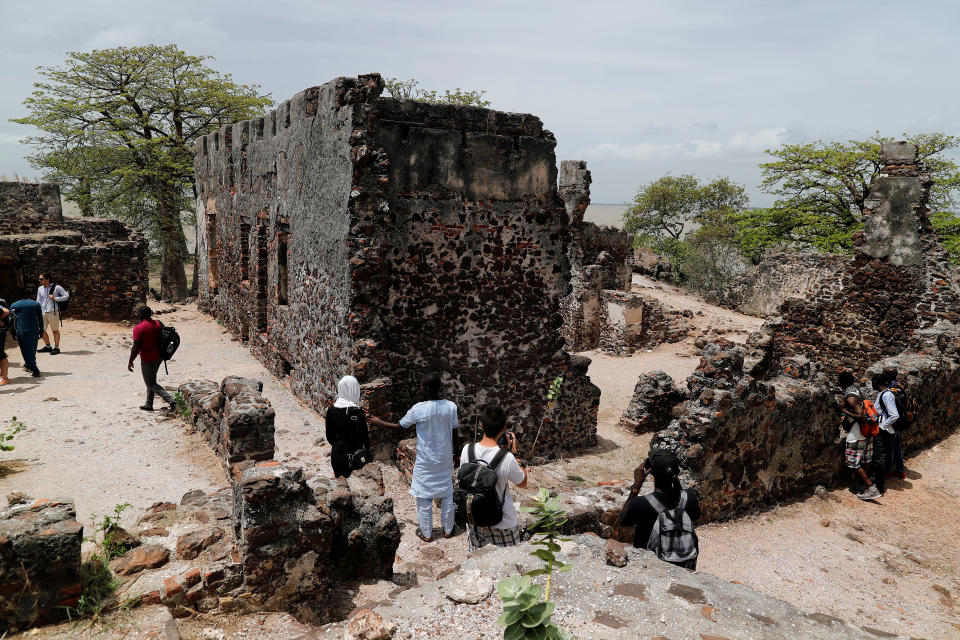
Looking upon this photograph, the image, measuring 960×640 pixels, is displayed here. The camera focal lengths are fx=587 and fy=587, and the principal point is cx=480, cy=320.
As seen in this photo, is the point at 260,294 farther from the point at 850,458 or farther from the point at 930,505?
the point at 930,505

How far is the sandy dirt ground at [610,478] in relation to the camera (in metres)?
5.96

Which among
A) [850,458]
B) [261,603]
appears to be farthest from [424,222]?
[850,458]

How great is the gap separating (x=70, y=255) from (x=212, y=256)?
3.68 metres

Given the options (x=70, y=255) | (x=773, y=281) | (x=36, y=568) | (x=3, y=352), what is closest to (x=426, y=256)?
(x=36, y=568)

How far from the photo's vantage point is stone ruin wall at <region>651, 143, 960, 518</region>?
703cm

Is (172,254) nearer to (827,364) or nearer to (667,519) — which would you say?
(827,364)

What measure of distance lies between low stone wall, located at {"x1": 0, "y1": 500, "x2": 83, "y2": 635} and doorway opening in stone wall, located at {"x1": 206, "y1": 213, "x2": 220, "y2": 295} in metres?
14.9

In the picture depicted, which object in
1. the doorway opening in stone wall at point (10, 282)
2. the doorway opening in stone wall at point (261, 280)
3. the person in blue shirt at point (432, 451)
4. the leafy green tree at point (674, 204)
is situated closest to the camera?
the person in blue shirt at point (432, 451)

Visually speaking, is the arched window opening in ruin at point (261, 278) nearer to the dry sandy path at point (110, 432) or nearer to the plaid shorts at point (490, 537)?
the dry sandy path at point (110, 432)

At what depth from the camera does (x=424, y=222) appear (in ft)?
28.6

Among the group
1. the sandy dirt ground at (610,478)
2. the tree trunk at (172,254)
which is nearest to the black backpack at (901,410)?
the sandy dirt ground at (610,478)

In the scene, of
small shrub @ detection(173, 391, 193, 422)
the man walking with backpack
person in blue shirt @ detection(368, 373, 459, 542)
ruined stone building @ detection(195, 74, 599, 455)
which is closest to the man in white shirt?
the man walking with backpack

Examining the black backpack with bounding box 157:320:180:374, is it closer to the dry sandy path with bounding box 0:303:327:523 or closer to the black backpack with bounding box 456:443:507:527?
the dry sandy path with bounding box 0:303:327:523

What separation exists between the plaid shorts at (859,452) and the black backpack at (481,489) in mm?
6188
